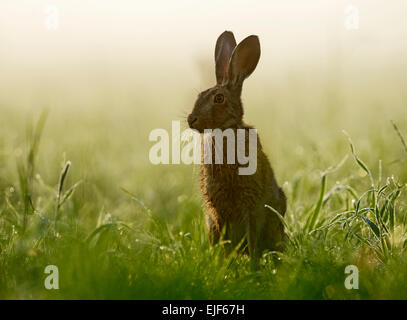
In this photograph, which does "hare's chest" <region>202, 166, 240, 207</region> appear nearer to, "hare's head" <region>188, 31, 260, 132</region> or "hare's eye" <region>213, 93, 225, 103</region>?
"hare's head" <region>188, 31, 260, 132</region>

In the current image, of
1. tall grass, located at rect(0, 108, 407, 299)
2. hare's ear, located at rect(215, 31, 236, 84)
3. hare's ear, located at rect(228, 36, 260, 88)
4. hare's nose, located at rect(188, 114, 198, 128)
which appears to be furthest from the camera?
hare's ear, located at rect(215, 31, 236, 84)

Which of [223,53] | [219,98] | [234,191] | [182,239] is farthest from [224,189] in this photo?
[223,53]

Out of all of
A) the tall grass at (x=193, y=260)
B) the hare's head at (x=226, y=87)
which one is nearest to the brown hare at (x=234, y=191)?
the hare's head at (x=226, y=87)

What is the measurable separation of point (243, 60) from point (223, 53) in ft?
0.82

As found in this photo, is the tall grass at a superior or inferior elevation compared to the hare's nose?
inferior

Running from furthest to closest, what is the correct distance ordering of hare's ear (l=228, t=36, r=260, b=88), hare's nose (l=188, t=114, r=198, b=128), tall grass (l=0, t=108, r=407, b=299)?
hare's ear (l=228, t=36, r=260, b=88) < hare's nose (l=188, t=114, r=198, b=128) < tall grass (l=0, t=108, r=407, b=299)

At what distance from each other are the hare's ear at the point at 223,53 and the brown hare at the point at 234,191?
0.26 meters

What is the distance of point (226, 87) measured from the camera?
4.64m

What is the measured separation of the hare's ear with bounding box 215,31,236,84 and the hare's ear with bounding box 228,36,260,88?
0.20 meters

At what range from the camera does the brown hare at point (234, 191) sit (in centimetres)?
449

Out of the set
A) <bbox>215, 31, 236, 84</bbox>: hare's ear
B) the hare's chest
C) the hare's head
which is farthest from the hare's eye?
the hare's chest

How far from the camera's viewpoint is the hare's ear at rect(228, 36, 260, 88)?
4.65 metres

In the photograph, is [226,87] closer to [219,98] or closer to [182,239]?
[219,98]
